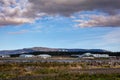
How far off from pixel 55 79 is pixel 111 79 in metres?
7.53

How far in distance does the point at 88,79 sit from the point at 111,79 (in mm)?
3091

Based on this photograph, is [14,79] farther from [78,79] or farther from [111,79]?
[111,79]

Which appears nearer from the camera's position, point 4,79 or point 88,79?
point 88,79

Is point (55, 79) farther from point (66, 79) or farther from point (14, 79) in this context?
point (14, 79)

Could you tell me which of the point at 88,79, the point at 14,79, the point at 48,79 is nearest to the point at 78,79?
the point at 88,79

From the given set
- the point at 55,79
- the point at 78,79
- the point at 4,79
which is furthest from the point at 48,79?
the point at 4,79

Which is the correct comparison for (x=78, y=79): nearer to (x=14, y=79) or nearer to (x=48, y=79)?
(x=48, y=79)

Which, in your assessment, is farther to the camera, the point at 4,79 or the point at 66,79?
the point at 4,79

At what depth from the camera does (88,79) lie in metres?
40.7

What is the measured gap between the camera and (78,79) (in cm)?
4059

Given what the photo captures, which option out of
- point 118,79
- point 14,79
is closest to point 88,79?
point 118,79

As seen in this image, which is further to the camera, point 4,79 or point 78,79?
point 4,79

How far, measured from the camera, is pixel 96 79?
133 feet

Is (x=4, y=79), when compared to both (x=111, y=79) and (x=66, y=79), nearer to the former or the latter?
(x=66, y=79)
